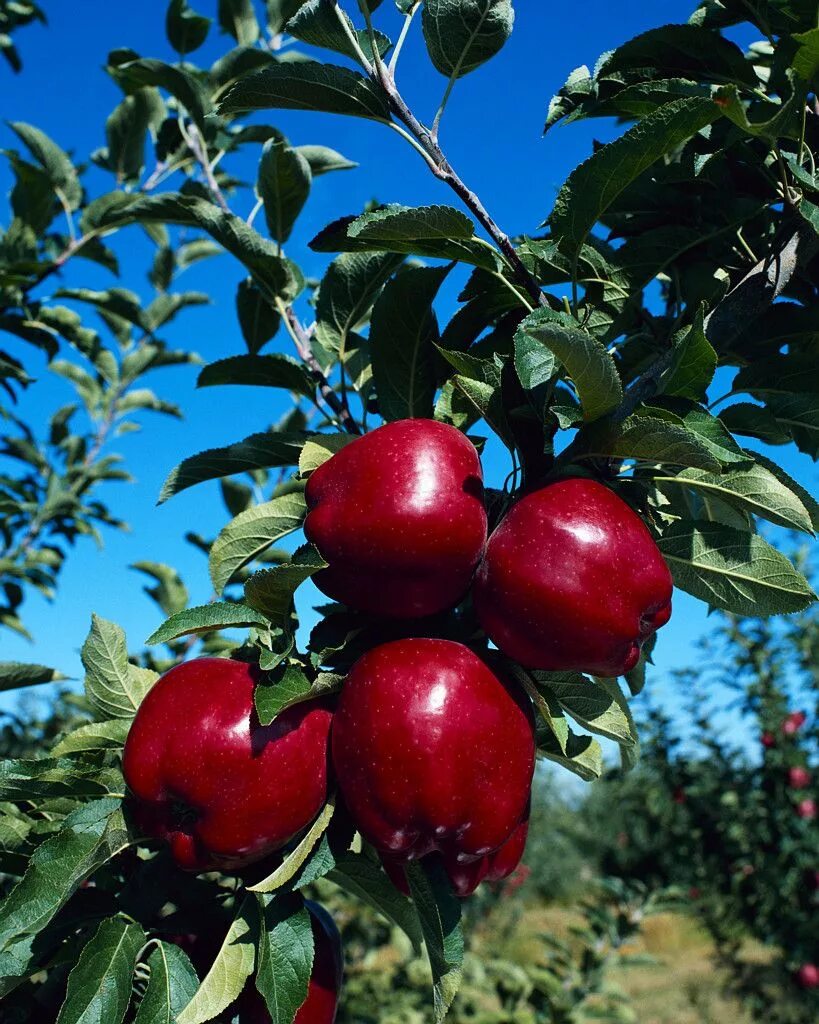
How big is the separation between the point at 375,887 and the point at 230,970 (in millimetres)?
214

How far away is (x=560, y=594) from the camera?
795 mm

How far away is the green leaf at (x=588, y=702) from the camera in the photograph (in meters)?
0.89

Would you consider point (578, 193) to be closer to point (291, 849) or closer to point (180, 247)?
point (291, 849)

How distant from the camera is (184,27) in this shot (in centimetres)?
245

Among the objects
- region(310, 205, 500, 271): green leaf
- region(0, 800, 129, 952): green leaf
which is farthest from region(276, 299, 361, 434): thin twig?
region(0, 800, 129, 952): green leaf

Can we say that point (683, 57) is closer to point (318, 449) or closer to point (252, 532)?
point (318, 449)

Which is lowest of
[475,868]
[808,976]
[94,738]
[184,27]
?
[808,976]

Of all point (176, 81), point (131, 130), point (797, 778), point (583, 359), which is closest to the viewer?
point (583, 359)

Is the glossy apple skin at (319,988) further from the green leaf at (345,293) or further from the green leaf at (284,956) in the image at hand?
the green leaf at (345,293)

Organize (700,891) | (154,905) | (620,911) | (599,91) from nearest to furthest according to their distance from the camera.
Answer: (154,905), (599,91), (620,911), (700,891)

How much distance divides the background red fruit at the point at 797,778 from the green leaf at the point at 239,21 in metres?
5.31

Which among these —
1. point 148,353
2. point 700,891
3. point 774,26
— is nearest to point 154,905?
point 774,26

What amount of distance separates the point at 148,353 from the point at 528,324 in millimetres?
3113

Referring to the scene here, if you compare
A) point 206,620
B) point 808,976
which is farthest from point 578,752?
point 808,976
